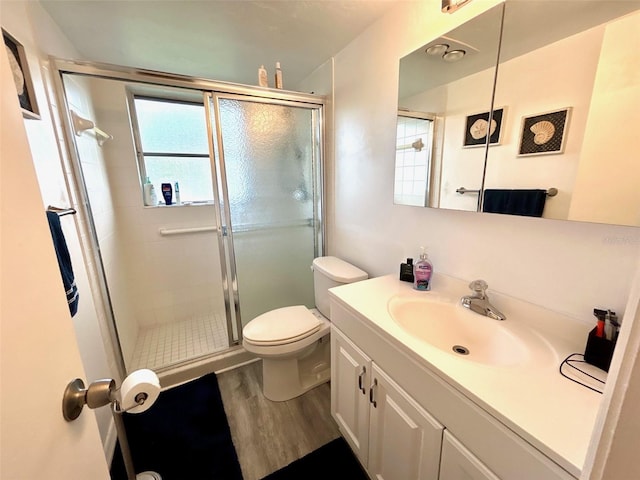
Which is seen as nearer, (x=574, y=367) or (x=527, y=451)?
(x=527, y=451)

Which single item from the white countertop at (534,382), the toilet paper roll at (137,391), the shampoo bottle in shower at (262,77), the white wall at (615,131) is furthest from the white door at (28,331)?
the shampoo bottle in shower at (262,77)

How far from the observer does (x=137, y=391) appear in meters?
0.67

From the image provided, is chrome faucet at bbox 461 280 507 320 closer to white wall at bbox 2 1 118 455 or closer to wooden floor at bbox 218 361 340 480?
wooden floor at bbox 218 361 340 480

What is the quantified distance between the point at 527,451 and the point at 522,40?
3.89 feet

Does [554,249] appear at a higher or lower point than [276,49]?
lower

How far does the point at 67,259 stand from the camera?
1.02 meters

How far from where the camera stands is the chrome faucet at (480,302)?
3.29ft

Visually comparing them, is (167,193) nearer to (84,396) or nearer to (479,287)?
(84,396)

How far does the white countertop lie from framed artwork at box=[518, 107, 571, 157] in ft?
1.75

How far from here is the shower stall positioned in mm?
1652

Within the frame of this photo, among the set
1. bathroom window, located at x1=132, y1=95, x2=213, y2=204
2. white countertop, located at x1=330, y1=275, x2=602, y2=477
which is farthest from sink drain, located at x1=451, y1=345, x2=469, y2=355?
bathroom window, located at x1=132, y1=95, x2=213, y2=204

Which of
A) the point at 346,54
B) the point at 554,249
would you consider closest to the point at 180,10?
the point at 346,54

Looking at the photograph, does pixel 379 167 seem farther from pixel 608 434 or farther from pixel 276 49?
pixel 608 434

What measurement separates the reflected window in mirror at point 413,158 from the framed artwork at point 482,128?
183mm
